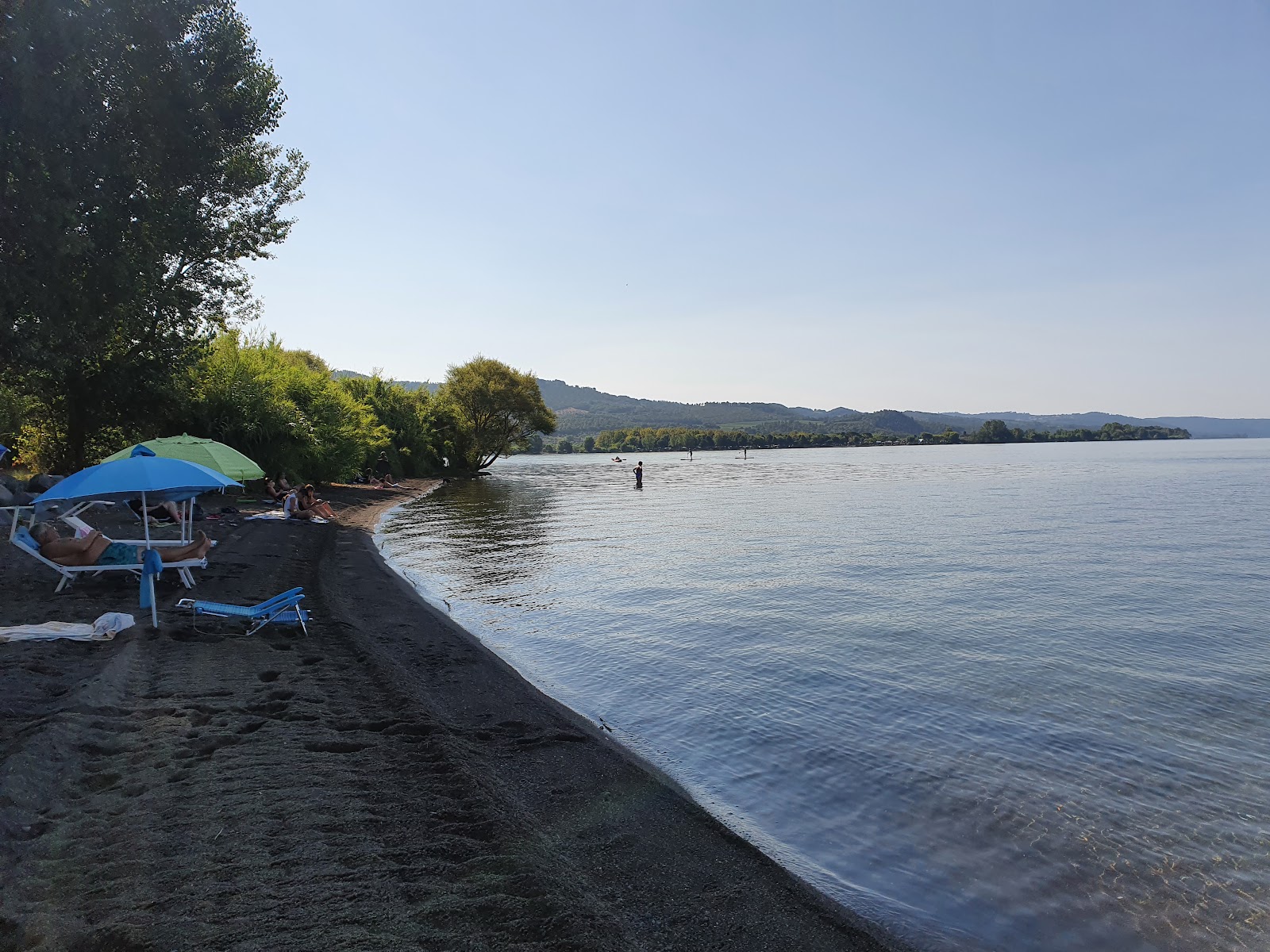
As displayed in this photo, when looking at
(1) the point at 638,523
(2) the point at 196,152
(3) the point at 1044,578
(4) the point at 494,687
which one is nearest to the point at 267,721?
(4) the point at 494,687

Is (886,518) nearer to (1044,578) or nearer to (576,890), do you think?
(1044,578)

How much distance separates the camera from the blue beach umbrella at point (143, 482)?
34.1ft

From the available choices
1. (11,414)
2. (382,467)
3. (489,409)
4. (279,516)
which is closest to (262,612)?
(279,516)

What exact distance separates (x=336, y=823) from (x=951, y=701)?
7957 mm

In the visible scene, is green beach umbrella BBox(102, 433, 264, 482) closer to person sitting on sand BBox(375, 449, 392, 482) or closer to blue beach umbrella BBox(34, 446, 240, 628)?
blue beach umbrella BBox(34, 446, 240, 628)

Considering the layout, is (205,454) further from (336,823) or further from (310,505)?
(336,823)

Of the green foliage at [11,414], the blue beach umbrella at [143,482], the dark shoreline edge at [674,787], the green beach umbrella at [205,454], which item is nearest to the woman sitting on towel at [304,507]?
the green beach umbrella at [205,454]

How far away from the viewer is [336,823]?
5.49 meters

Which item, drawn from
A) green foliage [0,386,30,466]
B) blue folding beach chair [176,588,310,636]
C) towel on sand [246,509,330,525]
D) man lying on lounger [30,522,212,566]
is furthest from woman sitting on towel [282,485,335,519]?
blue folding beach chair [176,588,310,636]

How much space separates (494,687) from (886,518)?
1127 inches

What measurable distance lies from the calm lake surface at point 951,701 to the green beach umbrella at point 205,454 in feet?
17.0

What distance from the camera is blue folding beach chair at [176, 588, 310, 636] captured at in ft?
36.1

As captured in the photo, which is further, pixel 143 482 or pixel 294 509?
pixel 294 509

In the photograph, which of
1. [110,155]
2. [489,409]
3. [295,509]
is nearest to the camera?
[110,155]
